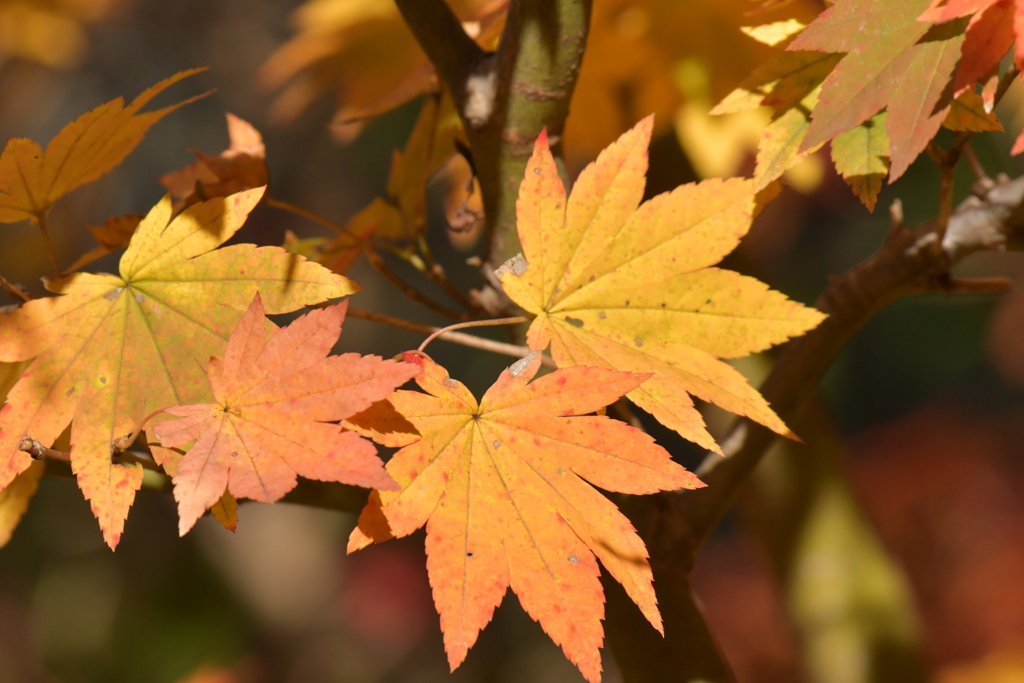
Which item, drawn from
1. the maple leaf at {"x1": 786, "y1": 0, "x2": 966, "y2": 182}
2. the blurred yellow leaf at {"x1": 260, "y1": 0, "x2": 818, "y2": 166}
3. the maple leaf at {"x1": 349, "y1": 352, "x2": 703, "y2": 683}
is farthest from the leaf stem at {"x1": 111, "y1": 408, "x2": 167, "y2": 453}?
the blurred yellow leaf at {"x1": 260, "y1": 0, "x2": 818, "y2": 166}

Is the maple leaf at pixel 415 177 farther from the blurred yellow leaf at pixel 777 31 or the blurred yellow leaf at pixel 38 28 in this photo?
the blurred yellow leaf at pixel 38 28

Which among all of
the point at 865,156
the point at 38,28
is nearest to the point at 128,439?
the point at 865,156

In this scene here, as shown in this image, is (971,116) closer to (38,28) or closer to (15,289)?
(15,289)

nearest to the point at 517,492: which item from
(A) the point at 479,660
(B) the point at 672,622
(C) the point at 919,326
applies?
(B) the point at 672,622

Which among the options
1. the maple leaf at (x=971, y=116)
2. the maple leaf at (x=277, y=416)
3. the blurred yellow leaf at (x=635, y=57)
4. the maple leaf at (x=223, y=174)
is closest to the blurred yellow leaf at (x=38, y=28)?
the blurred yellow leaf at (x=635, y=57)

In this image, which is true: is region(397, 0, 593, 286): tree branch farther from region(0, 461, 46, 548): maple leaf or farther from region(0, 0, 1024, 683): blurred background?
region(0, 0, 1024, 683): blurred background

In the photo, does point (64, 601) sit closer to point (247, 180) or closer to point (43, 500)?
point (43, 500)
